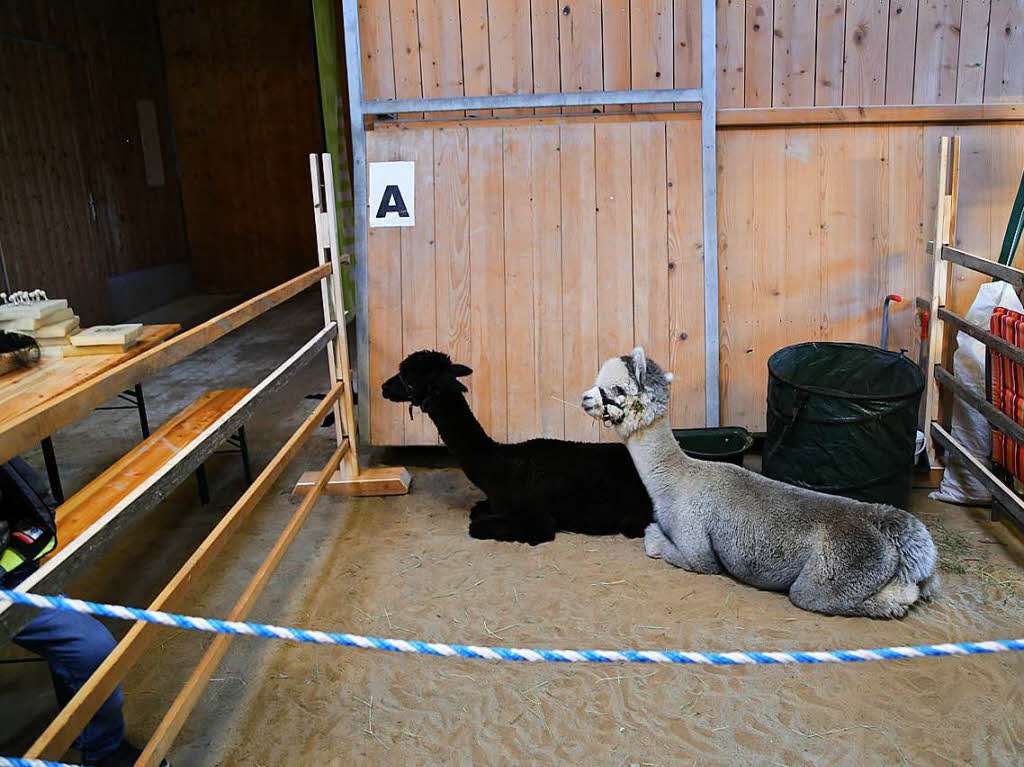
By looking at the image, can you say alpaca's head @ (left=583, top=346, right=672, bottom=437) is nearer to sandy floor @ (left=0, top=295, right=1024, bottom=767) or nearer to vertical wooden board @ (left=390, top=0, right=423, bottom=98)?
sandy floor @ (left=0, top=295, right=1024, bottom=767)

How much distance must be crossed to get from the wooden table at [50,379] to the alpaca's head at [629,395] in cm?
210

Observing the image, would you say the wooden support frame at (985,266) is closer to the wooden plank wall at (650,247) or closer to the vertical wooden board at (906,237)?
Answer: the vertical wooden board at (906,237)

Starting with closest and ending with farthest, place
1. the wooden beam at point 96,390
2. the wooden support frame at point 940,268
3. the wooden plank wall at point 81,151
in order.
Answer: the wooden beam at point 96,390 < the wooden support frame at point 940,268 < the wooden plank wall at point 81,151

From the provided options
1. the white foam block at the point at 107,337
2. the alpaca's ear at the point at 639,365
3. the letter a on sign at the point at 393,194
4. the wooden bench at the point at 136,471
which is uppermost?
the letter a on sign at the point at 393,194

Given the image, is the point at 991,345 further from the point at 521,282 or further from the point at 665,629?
the point at 521,282

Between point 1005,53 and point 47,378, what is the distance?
17.5 ft

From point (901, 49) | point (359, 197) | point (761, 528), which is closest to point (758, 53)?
point (901, 49)

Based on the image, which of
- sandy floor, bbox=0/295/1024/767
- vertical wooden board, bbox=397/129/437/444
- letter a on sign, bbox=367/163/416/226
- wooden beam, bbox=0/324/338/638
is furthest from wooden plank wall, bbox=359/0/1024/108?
wooden beam, bbox=0/324/338/638

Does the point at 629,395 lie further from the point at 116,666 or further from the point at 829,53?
the point at 829,53

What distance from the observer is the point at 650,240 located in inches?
200

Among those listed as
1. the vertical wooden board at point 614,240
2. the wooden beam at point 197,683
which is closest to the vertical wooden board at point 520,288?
the vertical wooden board at point 614,240

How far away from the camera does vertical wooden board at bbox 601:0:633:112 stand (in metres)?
4.94

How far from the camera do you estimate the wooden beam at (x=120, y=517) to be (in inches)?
74.5

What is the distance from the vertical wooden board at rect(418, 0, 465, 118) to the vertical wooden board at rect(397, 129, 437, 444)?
0.95ft
